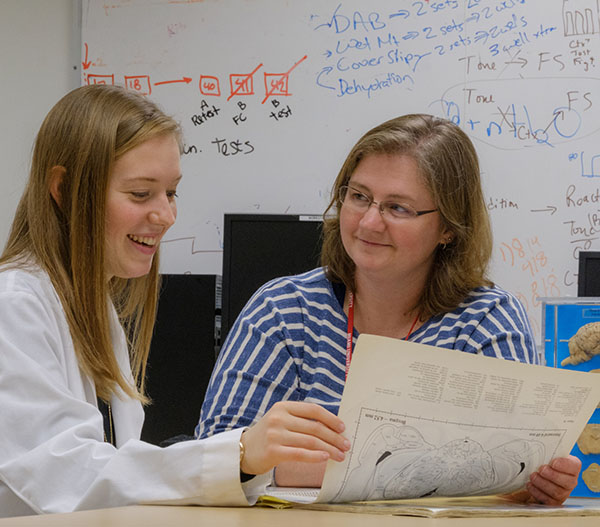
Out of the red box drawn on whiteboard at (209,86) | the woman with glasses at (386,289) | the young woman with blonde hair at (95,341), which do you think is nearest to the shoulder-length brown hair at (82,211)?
the young woman with blonde hair at (95,341)

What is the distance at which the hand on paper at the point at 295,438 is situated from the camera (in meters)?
0.93

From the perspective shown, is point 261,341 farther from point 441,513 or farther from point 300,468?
point 441,513

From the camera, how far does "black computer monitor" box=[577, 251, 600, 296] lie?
248 cm

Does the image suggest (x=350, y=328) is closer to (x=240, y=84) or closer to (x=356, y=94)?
(x=356, y=94)

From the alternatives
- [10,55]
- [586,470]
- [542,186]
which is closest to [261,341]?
[586,470]

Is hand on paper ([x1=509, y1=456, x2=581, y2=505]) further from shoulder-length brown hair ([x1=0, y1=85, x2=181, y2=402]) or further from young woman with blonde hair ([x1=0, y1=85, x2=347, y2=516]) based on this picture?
shoulder-length brown hair ([x1=0, y1=85, x2=181, y2=402])

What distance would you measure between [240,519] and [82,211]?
23.8 inches

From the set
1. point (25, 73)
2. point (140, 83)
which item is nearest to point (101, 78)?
point (140, 83)

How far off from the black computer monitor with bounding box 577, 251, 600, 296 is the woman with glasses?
92cm

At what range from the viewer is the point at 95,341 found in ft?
4.08

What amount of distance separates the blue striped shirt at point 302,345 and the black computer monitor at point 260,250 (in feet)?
4.71

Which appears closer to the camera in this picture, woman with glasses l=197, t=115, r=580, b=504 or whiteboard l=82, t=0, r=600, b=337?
woman with glasses l=197, t=115, r=580, b=504

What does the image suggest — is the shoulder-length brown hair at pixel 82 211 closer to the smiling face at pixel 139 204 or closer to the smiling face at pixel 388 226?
the smiling face at pixel 139 204

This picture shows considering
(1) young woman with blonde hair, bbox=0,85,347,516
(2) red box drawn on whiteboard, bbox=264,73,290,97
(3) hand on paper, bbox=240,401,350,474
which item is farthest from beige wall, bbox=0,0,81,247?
(3) hand on paper, bbox=240,401,350,474
